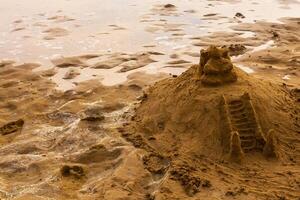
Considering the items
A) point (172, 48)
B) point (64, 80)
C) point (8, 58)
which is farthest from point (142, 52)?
point (8, 58)

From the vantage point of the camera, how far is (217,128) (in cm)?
480

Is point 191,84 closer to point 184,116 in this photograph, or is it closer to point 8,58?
point 184,116

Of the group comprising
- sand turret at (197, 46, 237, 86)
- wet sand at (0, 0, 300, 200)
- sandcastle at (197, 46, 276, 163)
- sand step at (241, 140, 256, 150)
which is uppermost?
sand turret at (197, 46, 237, 86)

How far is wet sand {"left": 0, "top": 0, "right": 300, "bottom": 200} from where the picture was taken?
4.47 m

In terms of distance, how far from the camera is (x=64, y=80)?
7.56 m

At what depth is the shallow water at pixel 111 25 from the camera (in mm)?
8789

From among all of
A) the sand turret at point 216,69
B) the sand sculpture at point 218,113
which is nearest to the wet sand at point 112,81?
the sand sculpture at point 218,113

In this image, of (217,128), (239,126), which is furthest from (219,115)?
(239,126)

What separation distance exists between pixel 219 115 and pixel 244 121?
0.26 meters

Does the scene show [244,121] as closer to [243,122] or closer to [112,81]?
[243,122]

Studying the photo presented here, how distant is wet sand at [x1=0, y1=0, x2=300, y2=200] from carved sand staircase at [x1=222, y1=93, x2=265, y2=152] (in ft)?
0.78

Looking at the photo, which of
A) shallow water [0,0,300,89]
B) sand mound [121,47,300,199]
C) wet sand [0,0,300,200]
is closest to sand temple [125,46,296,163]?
sand mound [121,47,300,199]

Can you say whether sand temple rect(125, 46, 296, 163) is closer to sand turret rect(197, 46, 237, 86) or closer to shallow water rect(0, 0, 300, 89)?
sand turret rect(197, 46, 237, 86)

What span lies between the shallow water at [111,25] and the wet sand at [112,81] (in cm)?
2
